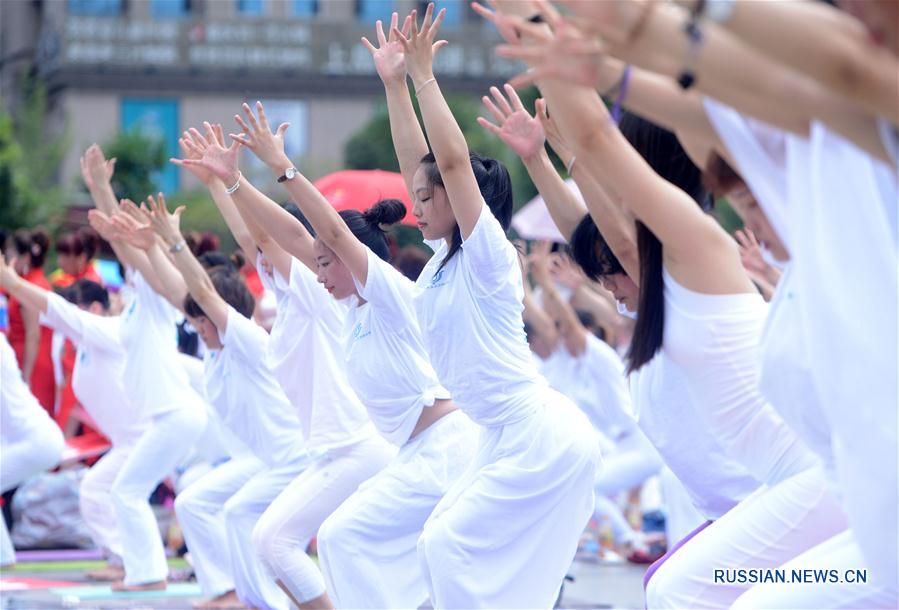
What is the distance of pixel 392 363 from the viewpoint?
5480 mm

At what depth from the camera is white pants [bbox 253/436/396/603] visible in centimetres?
612

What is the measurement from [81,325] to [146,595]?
6.32 feet

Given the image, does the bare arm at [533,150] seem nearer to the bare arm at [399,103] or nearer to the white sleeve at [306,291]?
the bare arm at [399,103]

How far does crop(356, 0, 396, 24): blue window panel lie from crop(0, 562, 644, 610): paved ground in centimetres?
3180

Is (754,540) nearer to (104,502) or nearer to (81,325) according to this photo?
(81,325)

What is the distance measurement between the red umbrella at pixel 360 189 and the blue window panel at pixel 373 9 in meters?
29.7

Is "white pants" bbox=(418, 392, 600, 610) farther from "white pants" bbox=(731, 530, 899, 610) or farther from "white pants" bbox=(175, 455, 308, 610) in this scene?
"white pants" bbox=(175, 455, 308, 610)

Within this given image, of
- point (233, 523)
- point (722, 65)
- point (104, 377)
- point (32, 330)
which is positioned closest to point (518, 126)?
point (722, 65)

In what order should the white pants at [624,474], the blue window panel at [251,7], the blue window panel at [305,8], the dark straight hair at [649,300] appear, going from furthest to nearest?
1. the blue window panel at [305,8]
2. the blue window panel at [251,7]
3. the white pants at [624,474]
4. the dark straight hair at [649,300]

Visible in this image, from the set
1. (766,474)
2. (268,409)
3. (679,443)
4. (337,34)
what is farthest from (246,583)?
(337,34)

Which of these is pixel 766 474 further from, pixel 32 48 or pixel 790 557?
pixel 32 48

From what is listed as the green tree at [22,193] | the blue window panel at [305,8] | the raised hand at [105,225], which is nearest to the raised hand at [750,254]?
the raised hand at [105,225]

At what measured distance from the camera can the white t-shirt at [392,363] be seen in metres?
5.47

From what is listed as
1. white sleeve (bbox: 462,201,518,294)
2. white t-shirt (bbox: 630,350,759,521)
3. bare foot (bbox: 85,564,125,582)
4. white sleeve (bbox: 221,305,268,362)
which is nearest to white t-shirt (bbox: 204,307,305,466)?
white sleeve (bbox: 221,305,268,362)
